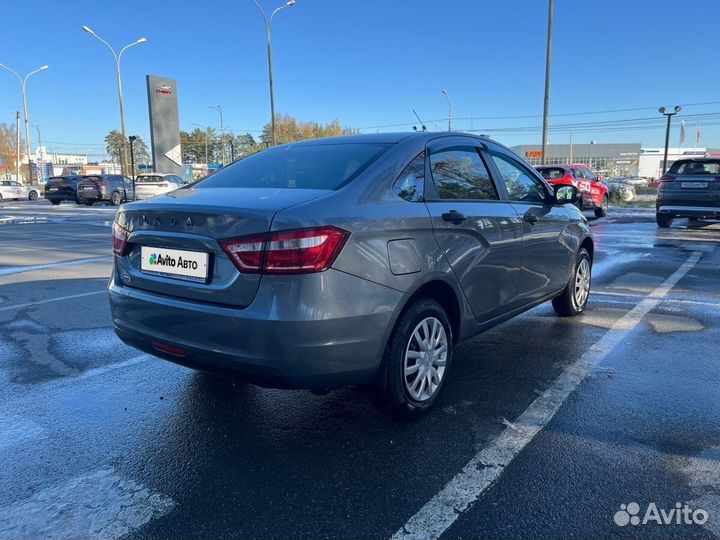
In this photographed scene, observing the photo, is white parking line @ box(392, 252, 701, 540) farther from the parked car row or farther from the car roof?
the parked car row

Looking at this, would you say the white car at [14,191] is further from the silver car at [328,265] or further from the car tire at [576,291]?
the car tire at [576,291]

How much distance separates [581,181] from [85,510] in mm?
16944

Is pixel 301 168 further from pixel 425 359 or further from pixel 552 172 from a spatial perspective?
pixel 552 172

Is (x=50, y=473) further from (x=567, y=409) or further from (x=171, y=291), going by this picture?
(x=567, y=409)

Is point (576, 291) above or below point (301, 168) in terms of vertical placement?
below

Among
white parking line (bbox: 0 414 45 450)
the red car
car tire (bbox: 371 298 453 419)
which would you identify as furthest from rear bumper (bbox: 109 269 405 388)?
the red car

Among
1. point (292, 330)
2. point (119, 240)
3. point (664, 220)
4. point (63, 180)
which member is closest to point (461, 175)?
point (292, 330)

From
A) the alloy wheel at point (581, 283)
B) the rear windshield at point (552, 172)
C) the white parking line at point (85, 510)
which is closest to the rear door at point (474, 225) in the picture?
the alloy wheel at point (581, 283)

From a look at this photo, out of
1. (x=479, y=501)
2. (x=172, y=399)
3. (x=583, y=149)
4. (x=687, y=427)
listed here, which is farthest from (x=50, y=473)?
(x=583, y=149)

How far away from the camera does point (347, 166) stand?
128 inches

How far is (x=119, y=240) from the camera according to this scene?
10.8 ft

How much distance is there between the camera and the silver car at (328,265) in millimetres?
2590

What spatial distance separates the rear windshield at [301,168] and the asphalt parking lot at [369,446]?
53.5 inches

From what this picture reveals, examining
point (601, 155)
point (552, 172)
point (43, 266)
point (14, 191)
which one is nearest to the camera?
point (43, 266)
